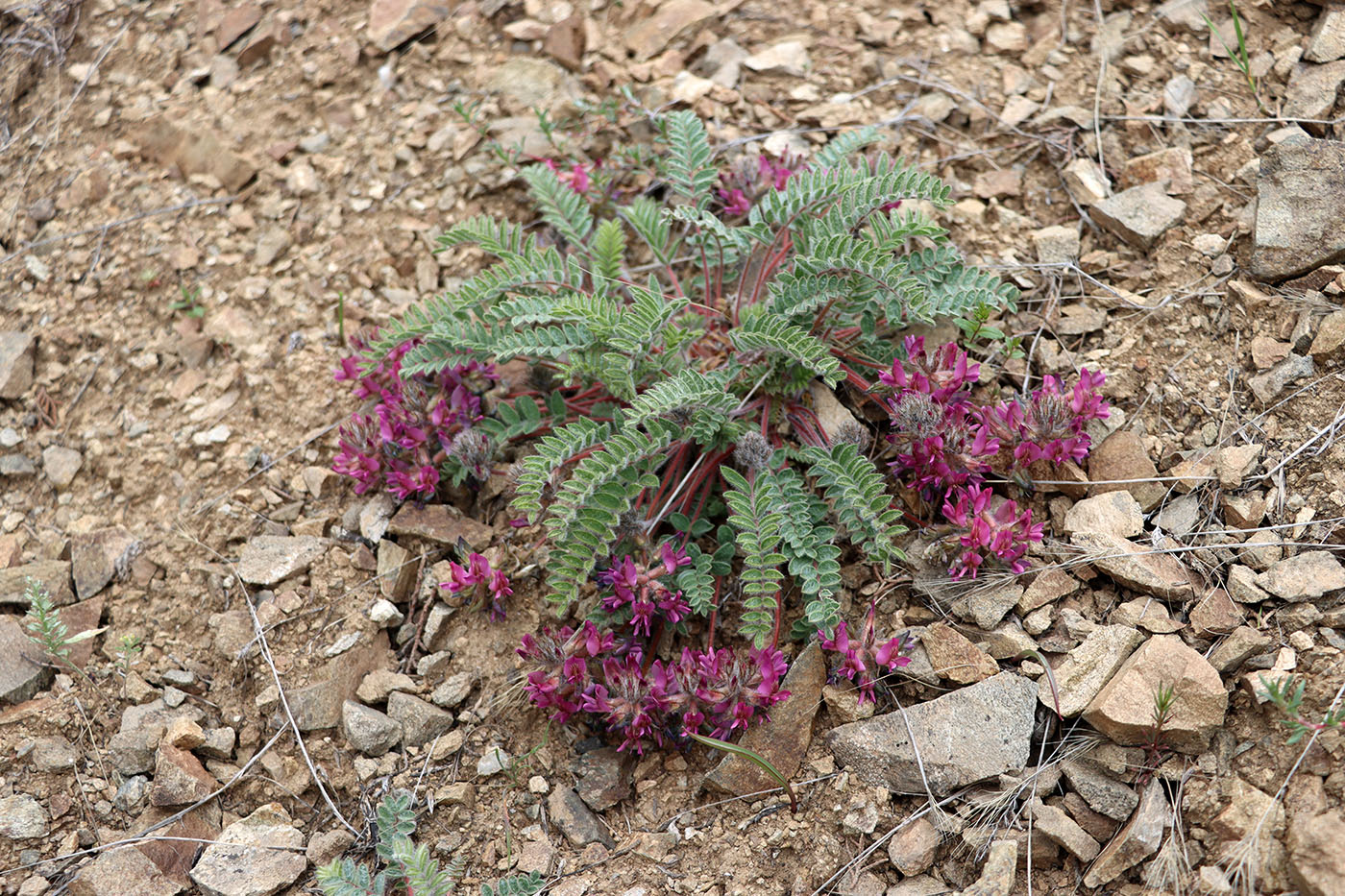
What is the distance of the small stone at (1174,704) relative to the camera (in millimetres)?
2453

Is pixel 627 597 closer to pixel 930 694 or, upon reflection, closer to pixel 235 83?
pixel 930 694

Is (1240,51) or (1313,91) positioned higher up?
(1240,51)

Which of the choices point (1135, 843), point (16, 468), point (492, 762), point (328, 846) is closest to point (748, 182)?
point (492, 762)

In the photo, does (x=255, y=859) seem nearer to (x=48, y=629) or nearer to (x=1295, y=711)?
(x=48, y=629)

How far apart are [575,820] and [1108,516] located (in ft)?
5.82

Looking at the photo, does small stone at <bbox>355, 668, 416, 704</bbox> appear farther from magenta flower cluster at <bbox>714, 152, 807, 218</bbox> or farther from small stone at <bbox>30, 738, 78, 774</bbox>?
magenta flower cluster at <bbox>714, 152, 807, 218</bbox>

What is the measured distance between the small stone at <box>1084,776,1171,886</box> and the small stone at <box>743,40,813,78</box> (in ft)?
10.2

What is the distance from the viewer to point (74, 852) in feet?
9.27

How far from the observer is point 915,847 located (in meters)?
2.54

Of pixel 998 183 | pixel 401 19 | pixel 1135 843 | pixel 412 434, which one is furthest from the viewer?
pixel 401 19

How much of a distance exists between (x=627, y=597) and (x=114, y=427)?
2.22 m

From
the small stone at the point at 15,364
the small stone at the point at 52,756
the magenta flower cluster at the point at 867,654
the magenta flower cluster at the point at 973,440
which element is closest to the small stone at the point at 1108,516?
the magenta flower cluster at the point at 973,440

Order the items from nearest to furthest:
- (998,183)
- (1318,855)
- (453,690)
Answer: (1318,855) < (453,690) < (998,183)

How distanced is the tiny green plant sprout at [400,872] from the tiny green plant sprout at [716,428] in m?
0.48
